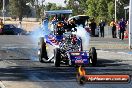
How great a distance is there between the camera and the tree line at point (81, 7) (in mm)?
67438

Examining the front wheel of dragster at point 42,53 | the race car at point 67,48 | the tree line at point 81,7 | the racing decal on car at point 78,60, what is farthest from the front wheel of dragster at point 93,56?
the tree line at point 81,7

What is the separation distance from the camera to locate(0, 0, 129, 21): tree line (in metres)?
67.4

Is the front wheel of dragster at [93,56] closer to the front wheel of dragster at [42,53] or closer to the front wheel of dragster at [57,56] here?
the front wheel of dragster at [57,56]

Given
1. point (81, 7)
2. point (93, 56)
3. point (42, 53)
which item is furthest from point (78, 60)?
point (81, 7)

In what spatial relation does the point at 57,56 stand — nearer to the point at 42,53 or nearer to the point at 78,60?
the point at 78,60

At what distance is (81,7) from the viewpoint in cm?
8894

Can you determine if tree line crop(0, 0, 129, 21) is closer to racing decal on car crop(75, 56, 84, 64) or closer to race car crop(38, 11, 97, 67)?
race car crop(38, 11, 97, 67)

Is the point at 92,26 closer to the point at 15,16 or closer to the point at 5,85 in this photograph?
the point at 5,85

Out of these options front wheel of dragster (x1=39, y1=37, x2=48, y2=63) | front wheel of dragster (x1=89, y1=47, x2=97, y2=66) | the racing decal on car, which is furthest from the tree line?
the racing decal on car

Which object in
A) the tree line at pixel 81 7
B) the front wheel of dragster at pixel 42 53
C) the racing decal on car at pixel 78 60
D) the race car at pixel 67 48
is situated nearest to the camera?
the racing decal on car at pixel 78 60

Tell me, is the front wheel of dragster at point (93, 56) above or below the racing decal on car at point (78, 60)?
below

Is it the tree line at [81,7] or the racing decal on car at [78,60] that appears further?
the tree line at [81,7]

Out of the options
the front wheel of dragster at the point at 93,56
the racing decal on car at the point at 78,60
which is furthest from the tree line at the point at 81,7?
the racing decal on car at the point at 78,60

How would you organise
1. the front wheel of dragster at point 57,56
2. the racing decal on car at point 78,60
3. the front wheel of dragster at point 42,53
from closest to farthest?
1. the racing decal on car at point 78,60
2. the front wheel of dragster at point 57,56
3. the front wheel of dragster at point 42,53
